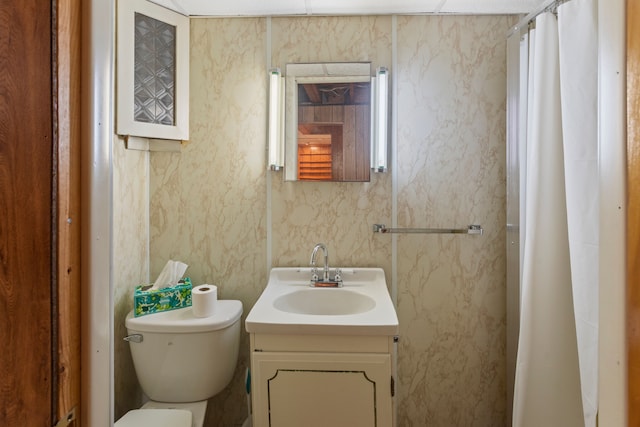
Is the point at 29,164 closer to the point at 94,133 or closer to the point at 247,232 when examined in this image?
the point at 94,133

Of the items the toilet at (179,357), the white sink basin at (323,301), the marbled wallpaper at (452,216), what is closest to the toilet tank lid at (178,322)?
the toilet at (179,357)

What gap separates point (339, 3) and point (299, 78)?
1.17ft

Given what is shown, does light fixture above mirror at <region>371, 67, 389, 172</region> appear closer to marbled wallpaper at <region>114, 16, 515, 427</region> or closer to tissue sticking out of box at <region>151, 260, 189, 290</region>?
marbled wallpaper at <region>114, 16, 515, 427</region>

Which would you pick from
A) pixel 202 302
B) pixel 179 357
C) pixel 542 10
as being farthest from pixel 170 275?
pixel 542 10

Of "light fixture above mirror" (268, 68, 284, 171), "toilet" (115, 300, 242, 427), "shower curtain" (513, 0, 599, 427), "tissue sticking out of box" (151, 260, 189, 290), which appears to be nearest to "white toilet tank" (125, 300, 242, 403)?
"toilet" (115, 300, 242, 427)

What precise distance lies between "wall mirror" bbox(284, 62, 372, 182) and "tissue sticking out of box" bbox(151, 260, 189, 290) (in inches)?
28.3

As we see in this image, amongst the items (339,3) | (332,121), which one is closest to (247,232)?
(332,121)

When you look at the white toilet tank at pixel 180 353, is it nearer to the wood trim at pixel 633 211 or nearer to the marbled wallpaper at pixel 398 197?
the marbled wallpaper at pixel 398 197

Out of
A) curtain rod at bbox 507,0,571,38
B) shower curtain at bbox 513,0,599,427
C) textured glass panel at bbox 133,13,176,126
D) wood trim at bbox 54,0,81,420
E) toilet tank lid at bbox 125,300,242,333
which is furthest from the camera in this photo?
textured glass panel at bbox 133,13,176,126

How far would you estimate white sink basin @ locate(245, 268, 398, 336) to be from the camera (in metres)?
1.14

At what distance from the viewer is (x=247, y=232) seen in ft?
5.42

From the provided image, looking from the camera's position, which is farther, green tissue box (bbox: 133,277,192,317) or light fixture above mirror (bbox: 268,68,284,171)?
light fixture above mirror (bbox: 268,68,284,171)

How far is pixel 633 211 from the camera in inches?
18.8

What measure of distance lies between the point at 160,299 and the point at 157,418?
0.43 meters
